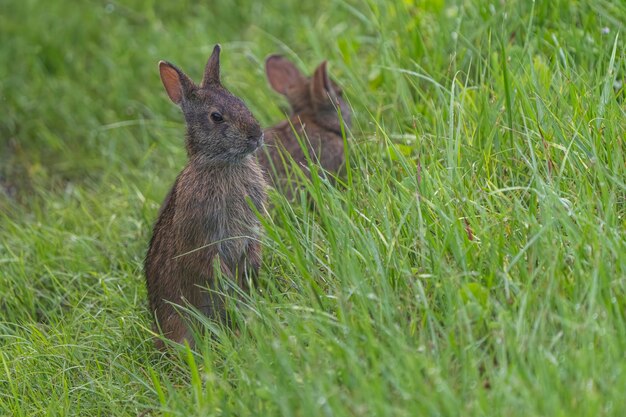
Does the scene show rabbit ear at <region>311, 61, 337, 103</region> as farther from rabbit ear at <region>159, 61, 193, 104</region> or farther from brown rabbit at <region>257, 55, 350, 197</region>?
rabbit ear at <region>159, 61, 193, 104</region>

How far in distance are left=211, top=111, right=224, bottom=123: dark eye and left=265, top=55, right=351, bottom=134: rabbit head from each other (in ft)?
4.46

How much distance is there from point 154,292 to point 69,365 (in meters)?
0.52

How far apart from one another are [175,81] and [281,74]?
5.38ft

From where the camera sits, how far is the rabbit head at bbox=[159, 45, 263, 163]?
4852 millimetres

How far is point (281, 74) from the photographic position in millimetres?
6730

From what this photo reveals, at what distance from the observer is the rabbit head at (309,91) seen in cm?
637

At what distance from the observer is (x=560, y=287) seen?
3703 millimetres

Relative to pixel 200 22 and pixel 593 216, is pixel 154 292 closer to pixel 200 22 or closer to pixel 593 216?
pixel 593 216

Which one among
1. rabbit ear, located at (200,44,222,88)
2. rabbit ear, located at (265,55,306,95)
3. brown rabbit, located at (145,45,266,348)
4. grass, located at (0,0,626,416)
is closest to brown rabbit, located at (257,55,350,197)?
rabbit ear, located at (265,55,306,95)

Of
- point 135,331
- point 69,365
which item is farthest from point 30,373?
point 135,331

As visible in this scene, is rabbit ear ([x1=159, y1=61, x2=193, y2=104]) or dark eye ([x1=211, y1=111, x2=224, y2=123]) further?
rabbit ear ([x1=159, y1=61, x2=193, y2=104])

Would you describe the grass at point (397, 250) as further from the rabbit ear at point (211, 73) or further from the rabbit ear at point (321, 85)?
the rabbit ear at point (211, 73)

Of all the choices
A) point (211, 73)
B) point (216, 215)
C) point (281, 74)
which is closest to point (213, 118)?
point (211, 73)

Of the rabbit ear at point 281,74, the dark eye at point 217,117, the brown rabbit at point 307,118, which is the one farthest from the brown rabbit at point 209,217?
the rabbit ear at point 281,74
